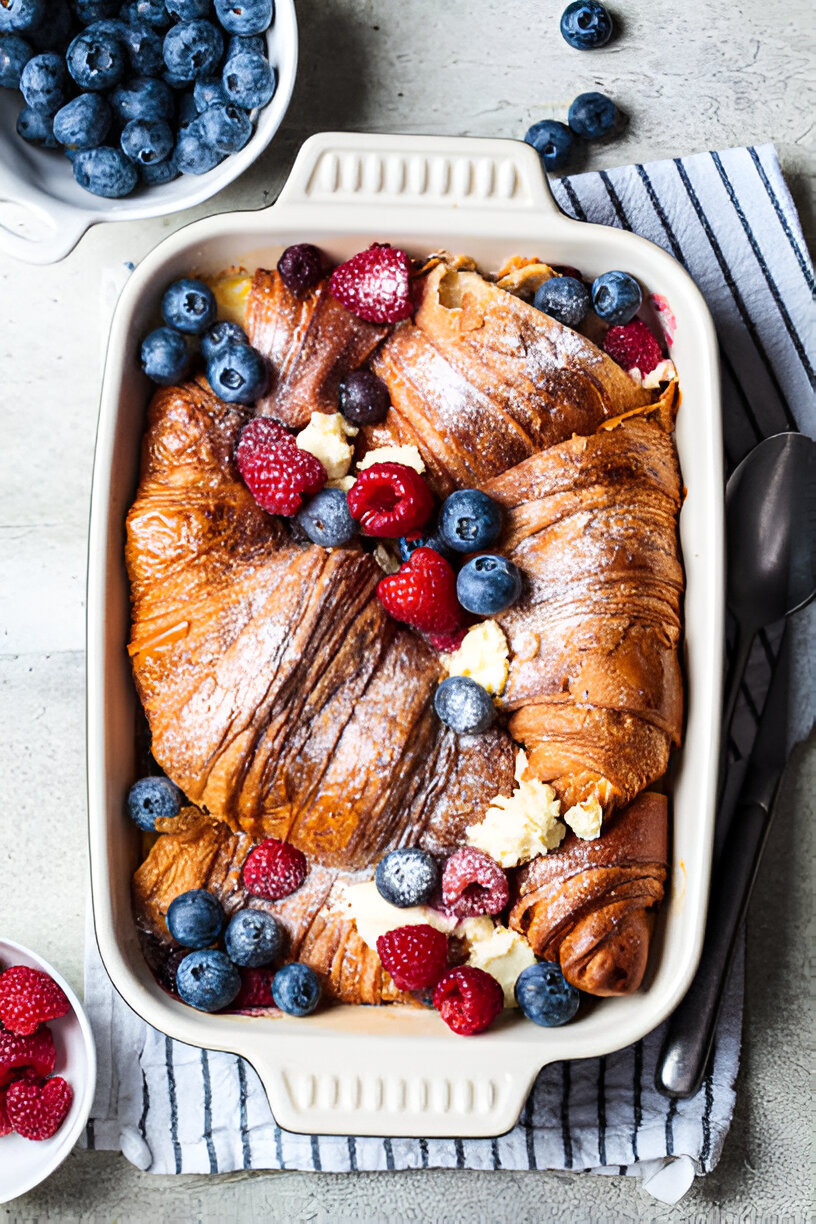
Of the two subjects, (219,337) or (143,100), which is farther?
(143,100)

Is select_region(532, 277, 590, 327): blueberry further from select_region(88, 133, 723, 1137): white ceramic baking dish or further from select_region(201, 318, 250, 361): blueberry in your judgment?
select_region(201, 318, 250, 361): blueberry

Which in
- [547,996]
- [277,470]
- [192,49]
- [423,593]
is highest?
[192,49]

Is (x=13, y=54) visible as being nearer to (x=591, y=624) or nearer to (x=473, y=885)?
(x=591, y=624)

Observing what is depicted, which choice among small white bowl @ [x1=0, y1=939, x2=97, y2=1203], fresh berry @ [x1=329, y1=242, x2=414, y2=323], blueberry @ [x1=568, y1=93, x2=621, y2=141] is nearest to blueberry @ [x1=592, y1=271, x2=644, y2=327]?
fresh berry @ [x1=329, y1=242, x2=414, y2=323]

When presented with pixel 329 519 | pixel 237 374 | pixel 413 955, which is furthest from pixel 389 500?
pixel 413 955

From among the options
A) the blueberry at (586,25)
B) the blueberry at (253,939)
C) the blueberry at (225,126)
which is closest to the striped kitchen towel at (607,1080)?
the blueberry at (586,25)
